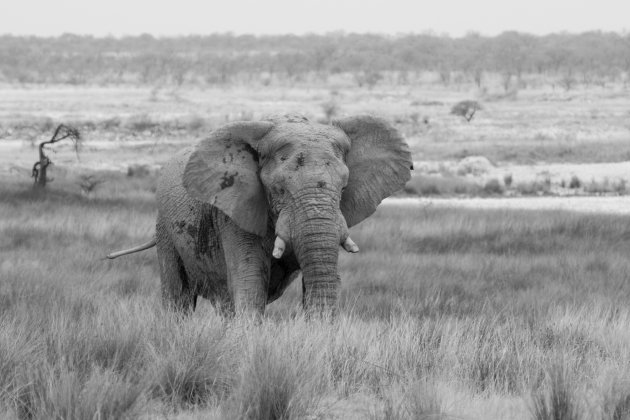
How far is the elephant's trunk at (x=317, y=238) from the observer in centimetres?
617

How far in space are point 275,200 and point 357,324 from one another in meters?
0.88

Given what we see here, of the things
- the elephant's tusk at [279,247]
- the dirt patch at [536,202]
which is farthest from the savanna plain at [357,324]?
the dirt patch at [536,202]

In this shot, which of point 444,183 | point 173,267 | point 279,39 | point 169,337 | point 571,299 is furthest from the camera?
point 279,39

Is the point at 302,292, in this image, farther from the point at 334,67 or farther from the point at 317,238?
the point at 334,67

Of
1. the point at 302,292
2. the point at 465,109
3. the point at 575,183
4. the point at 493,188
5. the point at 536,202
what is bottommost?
the point at 465,109

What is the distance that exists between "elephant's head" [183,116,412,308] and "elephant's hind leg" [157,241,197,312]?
1333mm

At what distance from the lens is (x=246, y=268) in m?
6.72

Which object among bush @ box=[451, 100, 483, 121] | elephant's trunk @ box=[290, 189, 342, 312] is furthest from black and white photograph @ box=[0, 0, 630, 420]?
bush @ box=[451, 100, 483, 121]

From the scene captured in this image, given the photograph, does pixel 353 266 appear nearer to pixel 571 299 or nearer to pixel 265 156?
pixel 571 299

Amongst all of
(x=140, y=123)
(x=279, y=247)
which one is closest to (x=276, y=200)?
(x=279, y=247)

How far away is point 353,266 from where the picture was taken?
1189cm

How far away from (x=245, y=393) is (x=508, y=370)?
1708 mm

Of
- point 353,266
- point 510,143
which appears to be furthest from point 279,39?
point 353,266

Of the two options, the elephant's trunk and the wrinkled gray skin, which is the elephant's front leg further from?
the elephant's trunk
